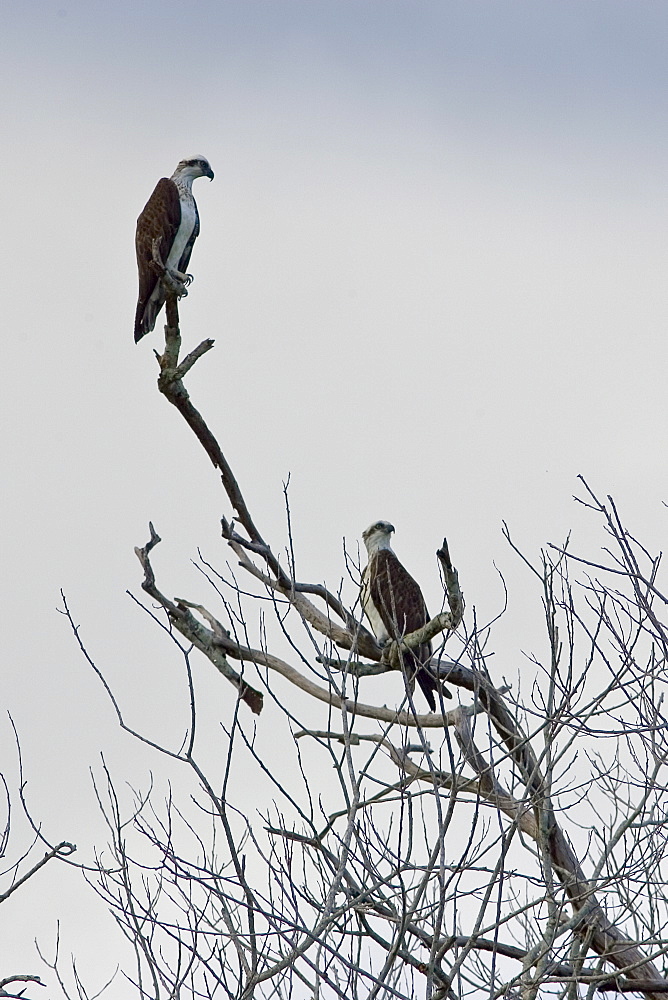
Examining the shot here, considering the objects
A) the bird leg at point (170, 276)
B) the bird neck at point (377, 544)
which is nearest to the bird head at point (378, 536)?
the bird neck at point (377, 544)

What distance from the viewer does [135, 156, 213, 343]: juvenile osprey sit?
302 inches

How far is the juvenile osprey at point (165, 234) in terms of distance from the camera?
7672 mm

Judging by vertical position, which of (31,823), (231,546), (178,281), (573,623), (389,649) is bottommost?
(31,823)

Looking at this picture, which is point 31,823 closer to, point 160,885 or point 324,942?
A: point 160,885

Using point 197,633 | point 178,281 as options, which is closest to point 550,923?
point 197,633

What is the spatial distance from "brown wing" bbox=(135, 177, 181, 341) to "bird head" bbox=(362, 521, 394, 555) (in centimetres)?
221

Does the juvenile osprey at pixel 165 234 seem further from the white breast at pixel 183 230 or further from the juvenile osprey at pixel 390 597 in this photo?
the juvenile osprey at pixel 390 597

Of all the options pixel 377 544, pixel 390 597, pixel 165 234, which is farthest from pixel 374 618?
pixel 165 234

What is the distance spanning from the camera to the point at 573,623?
4238mm

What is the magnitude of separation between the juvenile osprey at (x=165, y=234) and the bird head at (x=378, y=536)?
2.17 metres

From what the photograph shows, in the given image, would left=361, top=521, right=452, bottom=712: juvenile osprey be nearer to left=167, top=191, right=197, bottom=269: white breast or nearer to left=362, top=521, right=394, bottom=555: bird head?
left=362, top=521, right=394, bottom=555: bird head

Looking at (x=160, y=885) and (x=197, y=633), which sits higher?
(x=197, y=633)

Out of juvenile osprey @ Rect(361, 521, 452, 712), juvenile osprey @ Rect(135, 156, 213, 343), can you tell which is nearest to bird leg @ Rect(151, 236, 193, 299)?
juvenile osprey @ Rect(135, 156, 213, 343)

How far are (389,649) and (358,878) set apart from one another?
2530 millimetres
